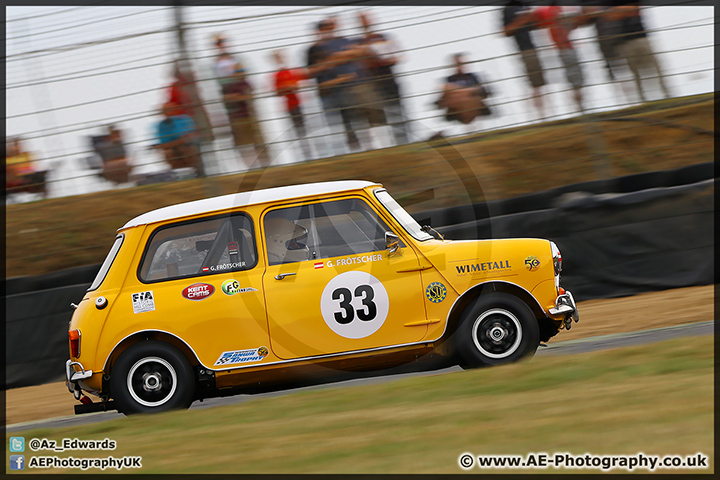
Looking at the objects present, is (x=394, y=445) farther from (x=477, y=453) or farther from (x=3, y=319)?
(x=3, y=319)

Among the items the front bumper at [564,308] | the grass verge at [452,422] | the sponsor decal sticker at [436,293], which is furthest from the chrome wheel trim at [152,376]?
the front bumper at [564,308]

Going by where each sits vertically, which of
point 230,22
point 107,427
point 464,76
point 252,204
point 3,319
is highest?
point 230,22

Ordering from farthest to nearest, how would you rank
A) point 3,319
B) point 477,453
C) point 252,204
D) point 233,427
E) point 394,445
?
point 3,319, point 252,204, point 233,427, point 394,445, point 477,453

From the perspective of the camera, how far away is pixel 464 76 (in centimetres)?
884

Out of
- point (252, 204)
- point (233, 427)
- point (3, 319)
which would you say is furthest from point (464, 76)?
point (3, 319)

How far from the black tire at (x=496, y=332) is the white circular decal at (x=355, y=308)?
2.03ft

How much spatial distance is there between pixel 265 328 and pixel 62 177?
189 inches

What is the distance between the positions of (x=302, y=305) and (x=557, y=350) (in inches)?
95.2

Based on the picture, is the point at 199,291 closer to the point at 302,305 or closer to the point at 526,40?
the point at 302,305

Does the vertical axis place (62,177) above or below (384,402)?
above

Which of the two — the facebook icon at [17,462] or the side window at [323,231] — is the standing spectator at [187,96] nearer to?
the side window at [323,231]

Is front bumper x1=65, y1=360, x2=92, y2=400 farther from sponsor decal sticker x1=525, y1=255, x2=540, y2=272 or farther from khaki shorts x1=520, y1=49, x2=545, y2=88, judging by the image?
khaki shorts x1=520, y1=49, x2=545, y2=88

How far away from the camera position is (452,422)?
4062mm

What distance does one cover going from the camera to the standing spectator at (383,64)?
8.84m
